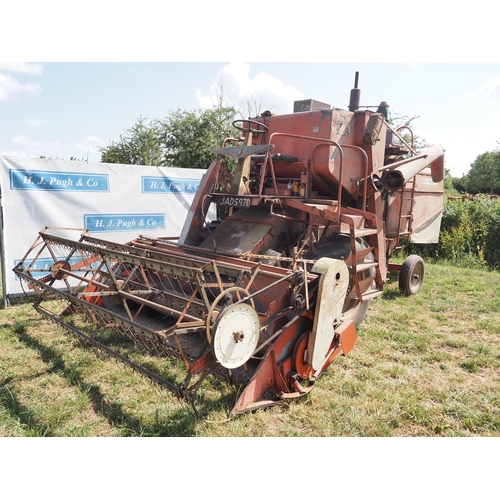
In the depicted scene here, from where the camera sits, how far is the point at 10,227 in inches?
241

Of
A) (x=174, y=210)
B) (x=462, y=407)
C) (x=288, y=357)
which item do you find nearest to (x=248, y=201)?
(x=288, y=357)

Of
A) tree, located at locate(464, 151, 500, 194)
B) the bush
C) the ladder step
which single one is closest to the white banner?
the ladder step

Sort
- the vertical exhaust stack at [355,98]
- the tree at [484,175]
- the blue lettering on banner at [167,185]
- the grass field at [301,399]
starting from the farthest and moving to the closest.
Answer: the tree at [484,175], the blue lettering on banner at [167,185], the vertical exhaust stack at [355,98], the grass field at [301,399]

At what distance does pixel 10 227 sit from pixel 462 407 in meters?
6.28

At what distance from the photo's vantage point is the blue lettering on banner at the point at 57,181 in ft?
20.3

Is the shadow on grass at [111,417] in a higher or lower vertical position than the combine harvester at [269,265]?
lower

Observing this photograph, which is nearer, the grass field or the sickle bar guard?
the sickle bar guard

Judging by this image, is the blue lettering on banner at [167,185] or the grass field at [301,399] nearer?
the grass field at [301,399]

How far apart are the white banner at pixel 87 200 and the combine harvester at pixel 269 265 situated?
1.32m

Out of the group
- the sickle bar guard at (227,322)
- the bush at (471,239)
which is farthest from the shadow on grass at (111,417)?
the bush at (471,239)

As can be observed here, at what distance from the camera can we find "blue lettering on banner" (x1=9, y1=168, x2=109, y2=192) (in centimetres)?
618

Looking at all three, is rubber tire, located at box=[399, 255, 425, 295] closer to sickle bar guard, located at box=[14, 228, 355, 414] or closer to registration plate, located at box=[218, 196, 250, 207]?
sickle bar guard, located at box=[14, 228, 355, 414]

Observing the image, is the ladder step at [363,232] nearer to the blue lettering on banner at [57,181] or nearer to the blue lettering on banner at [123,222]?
the blue lettering on banner at [123,222]

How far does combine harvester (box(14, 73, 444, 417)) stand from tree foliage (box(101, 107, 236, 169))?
30.5 ft
